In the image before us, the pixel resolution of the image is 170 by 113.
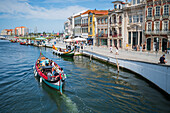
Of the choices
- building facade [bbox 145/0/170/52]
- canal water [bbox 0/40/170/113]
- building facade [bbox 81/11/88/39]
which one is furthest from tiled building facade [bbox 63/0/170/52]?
canal water [bbox 0/40/170/113]

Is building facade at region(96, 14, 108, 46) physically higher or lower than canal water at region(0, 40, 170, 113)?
higher

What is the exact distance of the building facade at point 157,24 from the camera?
105ft

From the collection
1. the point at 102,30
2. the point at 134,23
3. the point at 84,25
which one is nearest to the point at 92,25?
the point at 102,30

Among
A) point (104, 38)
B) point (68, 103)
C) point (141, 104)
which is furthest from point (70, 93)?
point (104, 38)

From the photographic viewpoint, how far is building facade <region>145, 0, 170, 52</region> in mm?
31891

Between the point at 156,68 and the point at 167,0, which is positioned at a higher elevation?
the point at 167,0

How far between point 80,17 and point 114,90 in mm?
50703

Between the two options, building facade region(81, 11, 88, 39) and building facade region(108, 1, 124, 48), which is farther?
building facade region(81, 11, 88, 39)

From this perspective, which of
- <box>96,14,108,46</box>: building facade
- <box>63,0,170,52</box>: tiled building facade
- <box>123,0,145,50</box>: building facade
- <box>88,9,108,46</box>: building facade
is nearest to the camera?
<box>63,0,170,52</box>: tiled building facade

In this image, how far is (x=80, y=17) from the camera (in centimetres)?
6569

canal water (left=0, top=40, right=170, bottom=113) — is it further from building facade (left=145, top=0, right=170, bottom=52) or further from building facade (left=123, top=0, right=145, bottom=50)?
building facade (left=123, top=0, right=145, bottom=50)

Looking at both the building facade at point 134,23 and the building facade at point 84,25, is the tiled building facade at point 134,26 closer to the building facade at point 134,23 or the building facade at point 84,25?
the building facade at point 134,23

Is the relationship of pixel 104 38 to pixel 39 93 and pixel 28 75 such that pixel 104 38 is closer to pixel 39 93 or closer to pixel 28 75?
pixel 28 75

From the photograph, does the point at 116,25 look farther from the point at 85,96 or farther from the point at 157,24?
the point at 85,96
